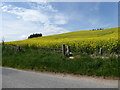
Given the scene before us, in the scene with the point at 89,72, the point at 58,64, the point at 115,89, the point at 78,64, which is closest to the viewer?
the point at 115,89

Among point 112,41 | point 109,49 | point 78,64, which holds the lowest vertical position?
point 78,64

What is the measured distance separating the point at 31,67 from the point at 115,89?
5.94m

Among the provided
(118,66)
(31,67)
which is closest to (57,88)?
(118,66)

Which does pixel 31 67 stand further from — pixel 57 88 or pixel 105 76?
pixel 105 76

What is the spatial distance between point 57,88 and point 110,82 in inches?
91.5

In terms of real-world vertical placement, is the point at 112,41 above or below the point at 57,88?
above

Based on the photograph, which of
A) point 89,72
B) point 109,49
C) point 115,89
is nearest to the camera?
point 115,89

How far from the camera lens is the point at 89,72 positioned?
21.7 ft

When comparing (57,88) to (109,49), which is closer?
(57,88)

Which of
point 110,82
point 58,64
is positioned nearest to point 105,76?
point 110,82

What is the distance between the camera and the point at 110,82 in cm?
529

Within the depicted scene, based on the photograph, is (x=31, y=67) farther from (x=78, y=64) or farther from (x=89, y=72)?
(x=89, y=72)

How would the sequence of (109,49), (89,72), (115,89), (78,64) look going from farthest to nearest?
(109,49) < (78,64) < (89,72) < (115,89)

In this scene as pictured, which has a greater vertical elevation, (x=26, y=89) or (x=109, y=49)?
(x=109, y=49)
